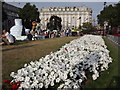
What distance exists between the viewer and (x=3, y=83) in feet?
15.1

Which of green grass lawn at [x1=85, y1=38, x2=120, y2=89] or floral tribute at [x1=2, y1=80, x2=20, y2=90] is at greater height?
floral tribute at [x1=2, y1=80, x2=20, y2=90]

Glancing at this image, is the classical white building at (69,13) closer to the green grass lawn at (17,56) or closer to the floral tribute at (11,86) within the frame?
the green grass lawn at (17,56)

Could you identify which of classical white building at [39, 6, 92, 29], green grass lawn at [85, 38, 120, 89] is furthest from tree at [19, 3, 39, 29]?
classical white building at [39, 6, 92, 29]

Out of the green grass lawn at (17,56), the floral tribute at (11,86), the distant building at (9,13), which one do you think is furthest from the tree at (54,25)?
the floral tribute at (11,86)

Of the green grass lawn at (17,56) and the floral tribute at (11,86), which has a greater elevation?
the floral tribute at (11,86)

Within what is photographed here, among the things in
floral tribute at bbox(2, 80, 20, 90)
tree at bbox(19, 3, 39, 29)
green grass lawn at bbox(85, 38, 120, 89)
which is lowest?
green grass lawn at bbox(85, 38, 120, 89)

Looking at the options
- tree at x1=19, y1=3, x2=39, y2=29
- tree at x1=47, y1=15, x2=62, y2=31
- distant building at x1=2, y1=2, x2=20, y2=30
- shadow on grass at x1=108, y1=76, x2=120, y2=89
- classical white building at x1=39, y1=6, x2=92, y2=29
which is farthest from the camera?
classical white building at x1=39, y1=6, x2=92, y2=29

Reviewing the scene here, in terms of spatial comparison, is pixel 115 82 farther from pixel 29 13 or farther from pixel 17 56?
pixel 29 13

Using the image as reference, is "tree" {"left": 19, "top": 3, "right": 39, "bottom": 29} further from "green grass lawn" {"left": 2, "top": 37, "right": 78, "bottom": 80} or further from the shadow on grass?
the shadow on grass

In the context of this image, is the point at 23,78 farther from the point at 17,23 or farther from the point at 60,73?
the point at 17,23

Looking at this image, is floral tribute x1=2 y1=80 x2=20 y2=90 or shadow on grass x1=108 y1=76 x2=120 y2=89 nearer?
floral tribute x1=2 y1=80 x2=20 y2=90

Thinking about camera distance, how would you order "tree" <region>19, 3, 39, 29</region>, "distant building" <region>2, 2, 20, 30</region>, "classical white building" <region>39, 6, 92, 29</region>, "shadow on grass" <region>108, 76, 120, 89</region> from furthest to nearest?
"classical white building" <region>39, 6, 92, 29</region>, "distant building" <region>2, 2, 20, 30</region>, "tree" <region>19, 3, 39, 29</region>, "shadow on grass" <region>108, 76, 120, 89</region>

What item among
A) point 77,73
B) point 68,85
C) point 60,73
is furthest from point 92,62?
point 68,85

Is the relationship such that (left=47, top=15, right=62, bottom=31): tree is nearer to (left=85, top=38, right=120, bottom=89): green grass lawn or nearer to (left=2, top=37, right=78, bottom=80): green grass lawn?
(left=2, top=37, right=78, bottom=80): green grass lawn
